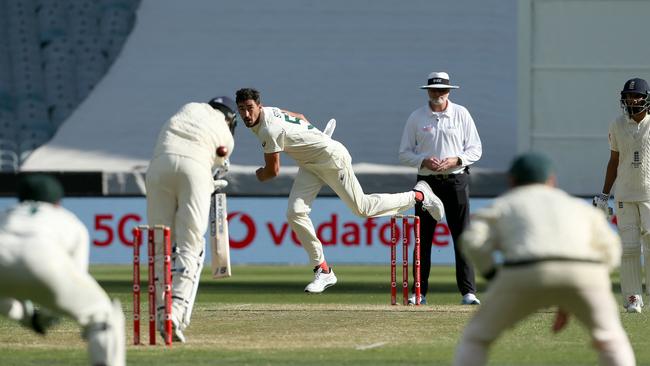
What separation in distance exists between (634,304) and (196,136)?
4.07 m

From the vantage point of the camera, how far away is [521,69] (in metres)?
23.6

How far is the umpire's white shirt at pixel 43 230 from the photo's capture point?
6.89m

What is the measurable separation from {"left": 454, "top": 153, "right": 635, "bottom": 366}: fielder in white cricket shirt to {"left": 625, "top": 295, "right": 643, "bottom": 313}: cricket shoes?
5.54 meters

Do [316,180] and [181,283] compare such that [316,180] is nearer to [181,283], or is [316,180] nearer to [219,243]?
[219,243]

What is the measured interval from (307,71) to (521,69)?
5.80m

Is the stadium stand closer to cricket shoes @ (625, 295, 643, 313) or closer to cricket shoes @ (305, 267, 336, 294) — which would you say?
cricket shoes @ (305, 267, 336, 294)

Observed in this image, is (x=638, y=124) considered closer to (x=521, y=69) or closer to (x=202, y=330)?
(x=202, y=330)

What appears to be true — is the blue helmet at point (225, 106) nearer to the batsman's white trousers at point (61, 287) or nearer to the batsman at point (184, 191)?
the batsman at point (184, 191)

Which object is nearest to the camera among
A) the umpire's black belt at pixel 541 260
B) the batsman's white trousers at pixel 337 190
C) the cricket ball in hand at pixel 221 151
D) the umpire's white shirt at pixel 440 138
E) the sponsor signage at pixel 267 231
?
the umpire's black belt at pixel 541 260

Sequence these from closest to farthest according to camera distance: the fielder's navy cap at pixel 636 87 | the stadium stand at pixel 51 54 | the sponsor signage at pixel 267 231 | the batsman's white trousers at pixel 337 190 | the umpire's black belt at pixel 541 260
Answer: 1. the umpire's black belt at pixel 541 260
2. the fielder's navy cap at pixel 636 87
3. the batsman's white trousers at pixel 337 190
4. the sponsor signage at pixel 267 231
5. the stadium stand at pixel 51 54

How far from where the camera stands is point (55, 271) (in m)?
6.82

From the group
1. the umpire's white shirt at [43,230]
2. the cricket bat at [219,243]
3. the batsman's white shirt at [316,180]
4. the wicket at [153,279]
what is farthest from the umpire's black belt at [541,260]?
the batsman's white shirt at [316,180]

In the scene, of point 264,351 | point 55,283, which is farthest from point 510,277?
point 264,351

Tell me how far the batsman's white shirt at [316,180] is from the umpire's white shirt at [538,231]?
19.7 feet
